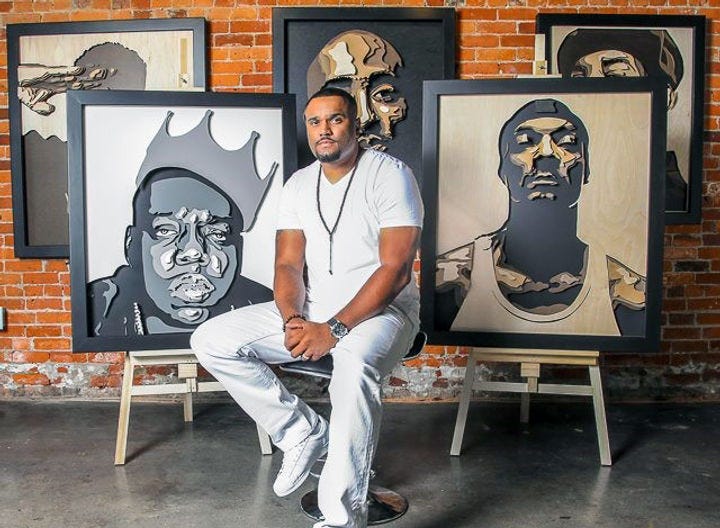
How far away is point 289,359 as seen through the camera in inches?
89.8

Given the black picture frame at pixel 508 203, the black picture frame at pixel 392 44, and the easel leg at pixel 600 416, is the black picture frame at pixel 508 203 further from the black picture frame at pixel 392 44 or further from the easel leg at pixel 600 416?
the black picture frame at pixel 392 44

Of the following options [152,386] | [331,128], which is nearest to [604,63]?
[331,128]

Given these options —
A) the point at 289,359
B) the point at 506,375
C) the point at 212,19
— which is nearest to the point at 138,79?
the point at 212,19

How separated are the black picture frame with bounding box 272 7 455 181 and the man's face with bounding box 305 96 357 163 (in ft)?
3.32

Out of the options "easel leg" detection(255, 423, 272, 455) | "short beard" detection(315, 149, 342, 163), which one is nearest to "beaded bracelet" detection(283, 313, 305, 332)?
"short beard" detection(315, 149, 342, 163)

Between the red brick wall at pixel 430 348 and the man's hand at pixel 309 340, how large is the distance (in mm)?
1442

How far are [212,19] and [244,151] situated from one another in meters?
1.00

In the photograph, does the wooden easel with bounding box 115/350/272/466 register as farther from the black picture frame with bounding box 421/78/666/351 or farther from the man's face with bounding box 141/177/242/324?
the black picture frame with bounding box 421/78/666/351

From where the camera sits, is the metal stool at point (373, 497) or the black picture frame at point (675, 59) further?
the black picture frame at point (675, 59)

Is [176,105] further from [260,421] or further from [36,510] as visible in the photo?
[36,510]

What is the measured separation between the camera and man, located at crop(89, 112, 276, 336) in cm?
270

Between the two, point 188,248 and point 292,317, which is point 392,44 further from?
point 292,317

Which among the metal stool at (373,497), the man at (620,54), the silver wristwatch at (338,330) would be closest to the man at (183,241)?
the metal stool at (373,497)

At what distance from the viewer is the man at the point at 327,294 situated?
214cm
